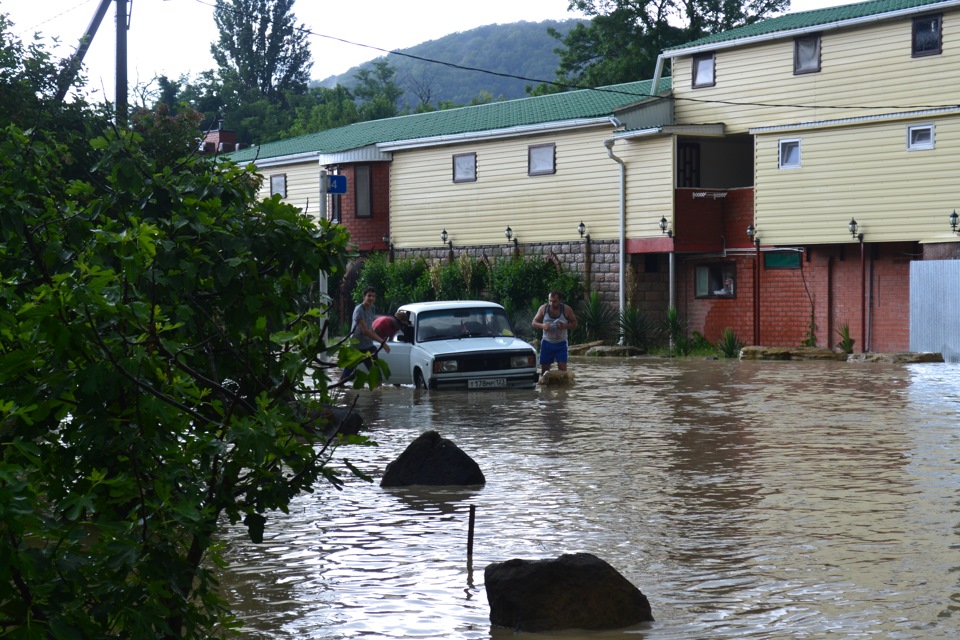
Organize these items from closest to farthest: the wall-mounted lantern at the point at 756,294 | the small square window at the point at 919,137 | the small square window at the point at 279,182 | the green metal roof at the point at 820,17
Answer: the small square window at the point at 919,137 → the green metal roof at the point at 820,17 → the wall-mounted lantern at the point at 756,294 → the small square window at the point at 279,182

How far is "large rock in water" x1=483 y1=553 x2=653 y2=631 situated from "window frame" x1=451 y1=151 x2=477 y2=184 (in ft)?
114

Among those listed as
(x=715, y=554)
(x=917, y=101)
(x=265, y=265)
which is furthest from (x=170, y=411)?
(x=917, y=101)

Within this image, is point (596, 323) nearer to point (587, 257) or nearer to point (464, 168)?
point (587, 257)

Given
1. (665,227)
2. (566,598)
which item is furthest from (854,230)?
(566,598)

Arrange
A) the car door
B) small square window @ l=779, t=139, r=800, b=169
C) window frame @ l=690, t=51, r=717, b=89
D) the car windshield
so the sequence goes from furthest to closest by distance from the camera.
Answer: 1. window frame @ l=690, t=51, r=717, b=89
2. small square window @ l=779, t=139, r=800, b=169
3. the car windshield
4. the car door

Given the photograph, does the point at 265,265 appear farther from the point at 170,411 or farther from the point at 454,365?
the point at 454,365

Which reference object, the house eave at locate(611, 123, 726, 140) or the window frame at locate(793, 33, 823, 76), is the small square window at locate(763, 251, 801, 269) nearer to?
the house eave at locate(611, 123, 726, 140)

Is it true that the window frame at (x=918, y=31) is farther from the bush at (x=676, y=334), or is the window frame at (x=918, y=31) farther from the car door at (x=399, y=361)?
the car door at (x=399, y=361)

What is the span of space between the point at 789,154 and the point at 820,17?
3.67 meters

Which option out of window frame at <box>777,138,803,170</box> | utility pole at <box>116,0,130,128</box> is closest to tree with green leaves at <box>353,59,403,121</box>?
window frame at <box>777,138,803,170</box>

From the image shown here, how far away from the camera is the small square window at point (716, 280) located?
36.0 metres

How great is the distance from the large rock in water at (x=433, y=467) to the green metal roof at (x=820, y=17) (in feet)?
73.3

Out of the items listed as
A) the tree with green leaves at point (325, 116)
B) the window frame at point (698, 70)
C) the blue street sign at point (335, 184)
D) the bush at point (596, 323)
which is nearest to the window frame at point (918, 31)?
the window frame at point (698, 70)

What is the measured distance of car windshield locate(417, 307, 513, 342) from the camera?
23641 millimetres
